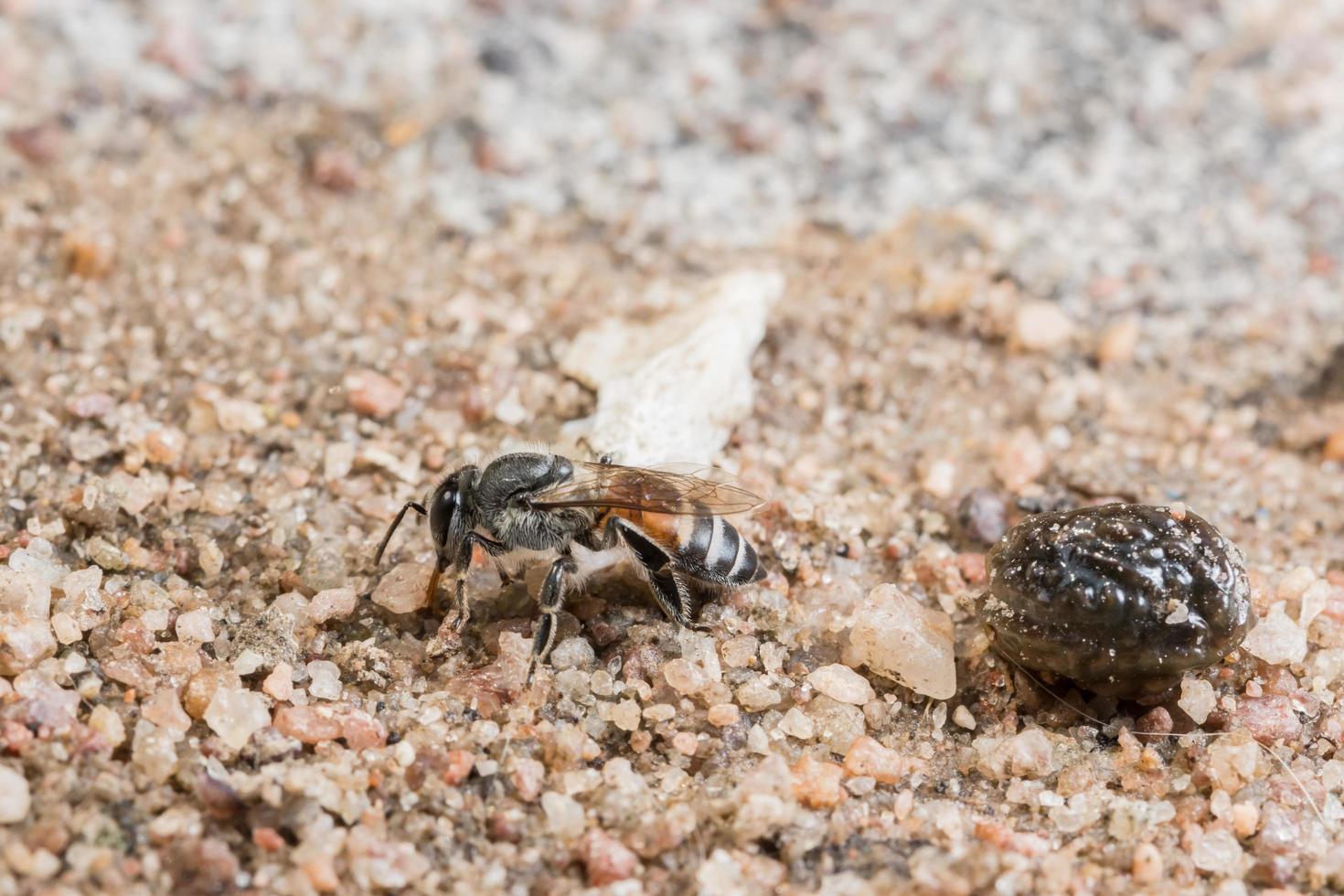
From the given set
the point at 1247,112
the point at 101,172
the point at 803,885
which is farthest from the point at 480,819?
the point at 1247,112

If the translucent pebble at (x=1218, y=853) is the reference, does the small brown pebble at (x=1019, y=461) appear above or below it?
above

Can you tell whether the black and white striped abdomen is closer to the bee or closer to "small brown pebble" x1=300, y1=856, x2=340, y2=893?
the bee

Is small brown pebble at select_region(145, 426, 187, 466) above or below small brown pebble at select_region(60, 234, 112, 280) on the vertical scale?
below

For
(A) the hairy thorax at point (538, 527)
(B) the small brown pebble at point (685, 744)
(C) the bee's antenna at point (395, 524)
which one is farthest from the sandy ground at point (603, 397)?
(A) the hairy thorax at point (538, 527)

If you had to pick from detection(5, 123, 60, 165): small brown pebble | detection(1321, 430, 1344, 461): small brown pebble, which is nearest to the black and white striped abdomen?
detection(1321, 430, 1344, 461): small brown pebble

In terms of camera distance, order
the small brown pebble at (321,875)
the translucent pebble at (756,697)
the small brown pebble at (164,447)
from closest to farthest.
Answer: the small brown pebble at (321,875) < the translucent pebble at (756,697) < the small brown pebble at (164,447)

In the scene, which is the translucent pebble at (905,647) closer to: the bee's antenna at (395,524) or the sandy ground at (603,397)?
the sandy ground at (603,397)

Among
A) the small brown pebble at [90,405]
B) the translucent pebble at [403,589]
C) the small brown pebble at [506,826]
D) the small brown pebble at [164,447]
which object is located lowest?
the small brown pebble at [506,826]
